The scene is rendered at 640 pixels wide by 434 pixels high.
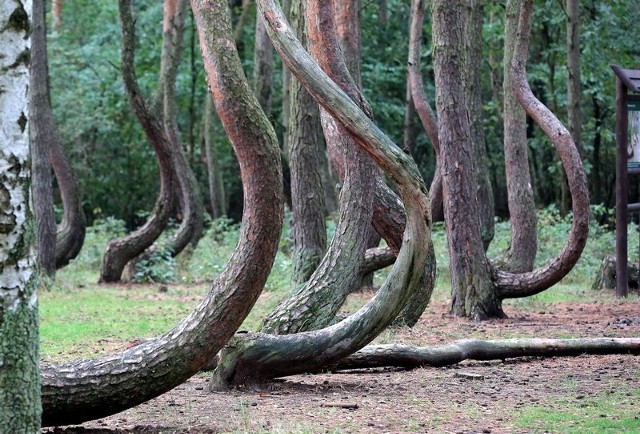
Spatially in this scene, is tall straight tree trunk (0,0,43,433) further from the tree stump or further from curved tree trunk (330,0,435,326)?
the tree stump

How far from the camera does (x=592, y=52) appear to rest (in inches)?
1032

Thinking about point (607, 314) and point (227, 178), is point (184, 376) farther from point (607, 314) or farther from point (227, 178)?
point (227, 178)

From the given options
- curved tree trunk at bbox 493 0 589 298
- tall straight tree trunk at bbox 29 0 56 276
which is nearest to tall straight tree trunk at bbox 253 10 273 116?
tall straight tree trunk at bbox 29 0 56 276

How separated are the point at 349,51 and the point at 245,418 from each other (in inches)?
268

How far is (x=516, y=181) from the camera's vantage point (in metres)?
15.2

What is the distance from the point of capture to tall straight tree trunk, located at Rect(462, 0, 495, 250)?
51.7ft

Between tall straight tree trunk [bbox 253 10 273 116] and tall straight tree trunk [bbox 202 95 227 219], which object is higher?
tall straight tree trunk [bbox 253 10 273 116]

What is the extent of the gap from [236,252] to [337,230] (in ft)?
9.20

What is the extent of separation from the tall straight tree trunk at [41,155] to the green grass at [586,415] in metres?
11.3

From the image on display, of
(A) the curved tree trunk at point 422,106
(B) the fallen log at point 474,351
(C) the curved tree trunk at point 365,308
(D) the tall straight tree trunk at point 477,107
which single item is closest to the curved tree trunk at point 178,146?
(A) the curved tree trunk at point 422,106

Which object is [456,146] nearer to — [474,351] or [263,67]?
Result: [474,351]

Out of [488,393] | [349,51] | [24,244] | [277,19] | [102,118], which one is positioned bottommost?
[488,393]

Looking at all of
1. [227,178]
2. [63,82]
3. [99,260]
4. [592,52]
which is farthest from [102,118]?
[592,52]

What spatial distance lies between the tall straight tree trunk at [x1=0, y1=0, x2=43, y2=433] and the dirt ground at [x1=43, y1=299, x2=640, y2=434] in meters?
1.74
